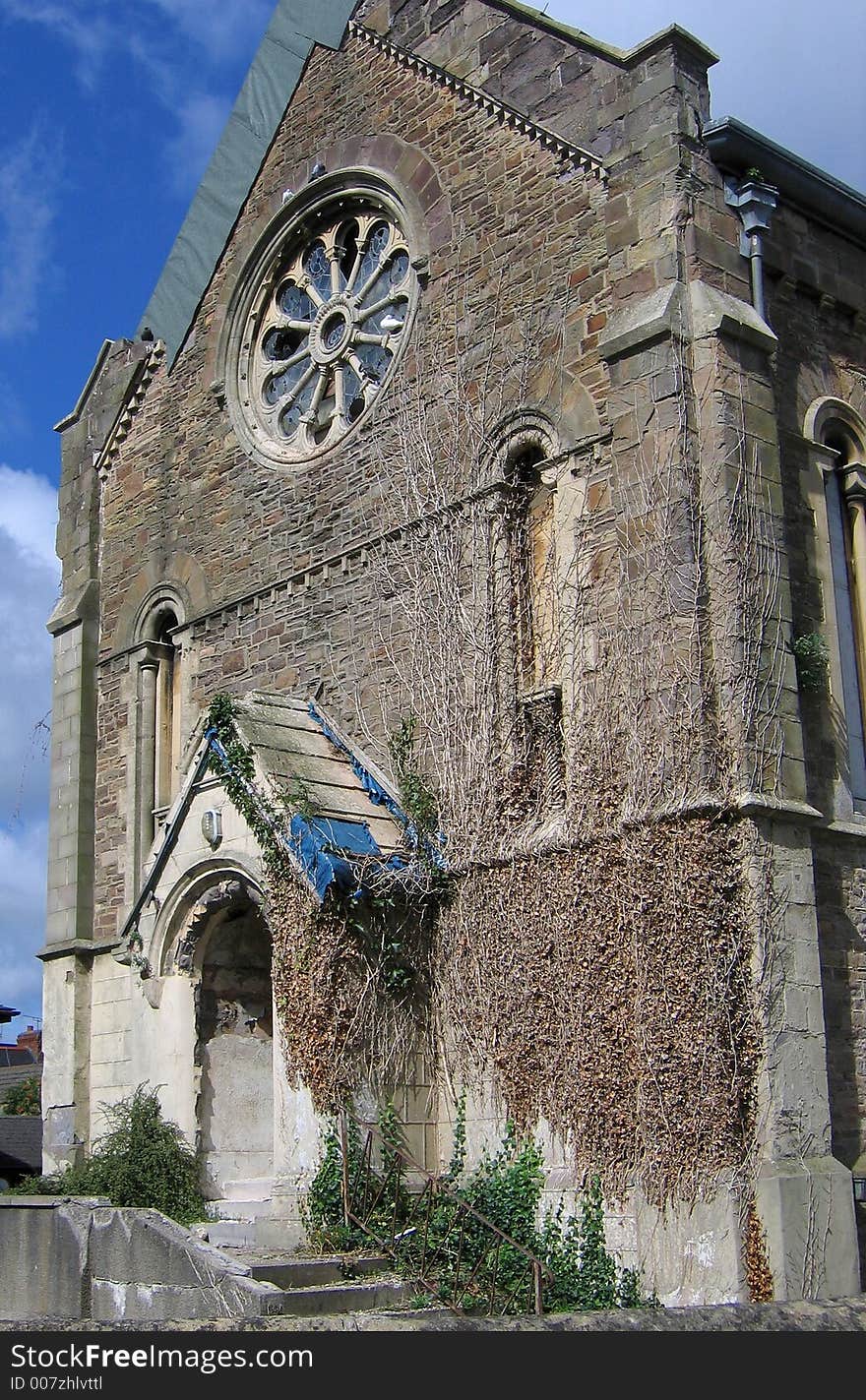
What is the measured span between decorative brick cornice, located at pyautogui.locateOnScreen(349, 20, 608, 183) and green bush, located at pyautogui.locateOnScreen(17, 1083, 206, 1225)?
8594 mm

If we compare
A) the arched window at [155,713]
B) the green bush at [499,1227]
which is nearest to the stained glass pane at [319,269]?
the arched window at [155,713]

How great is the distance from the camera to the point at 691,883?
1098cm

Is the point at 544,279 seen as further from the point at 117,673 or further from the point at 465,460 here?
the point at 117,673

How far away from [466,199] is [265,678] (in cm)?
494

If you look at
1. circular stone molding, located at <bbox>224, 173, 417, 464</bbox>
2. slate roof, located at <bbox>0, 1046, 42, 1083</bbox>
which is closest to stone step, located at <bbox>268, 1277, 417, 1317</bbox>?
circular stone molding, located at <bbox>224, 173, 417, 464</bbox>

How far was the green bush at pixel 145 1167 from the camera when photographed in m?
13.3

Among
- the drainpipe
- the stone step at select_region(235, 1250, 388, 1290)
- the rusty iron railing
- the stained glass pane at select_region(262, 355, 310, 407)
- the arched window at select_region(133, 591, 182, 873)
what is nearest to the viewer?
the stone step at select_region(235, 1250, 388, 1290)

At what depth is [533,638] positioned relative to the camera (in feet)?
44.3

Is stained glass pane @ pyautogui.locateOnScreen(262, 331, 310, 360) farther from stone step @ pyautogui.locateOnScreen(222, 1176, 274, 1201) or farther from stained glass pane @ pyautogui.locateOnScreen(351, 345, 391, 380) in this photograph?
stone step @ pyautogui.locateOnScreen(222, 1176, 274, 1201)

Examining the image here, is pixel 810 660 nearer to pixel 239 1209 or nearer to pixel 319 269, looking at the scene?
pixel 239 1209

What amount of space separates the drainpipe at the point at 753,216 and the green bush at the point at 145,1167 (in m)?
8.23

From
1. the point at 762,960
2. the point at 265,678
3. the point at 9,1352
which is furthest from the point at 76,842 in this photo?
the point at 9,1352

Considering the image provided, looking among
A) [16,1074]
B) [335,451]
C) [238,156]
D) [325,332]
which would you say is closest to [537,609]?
[335,451]

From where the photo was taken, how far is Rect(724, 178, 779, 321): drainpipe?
41.4ft
